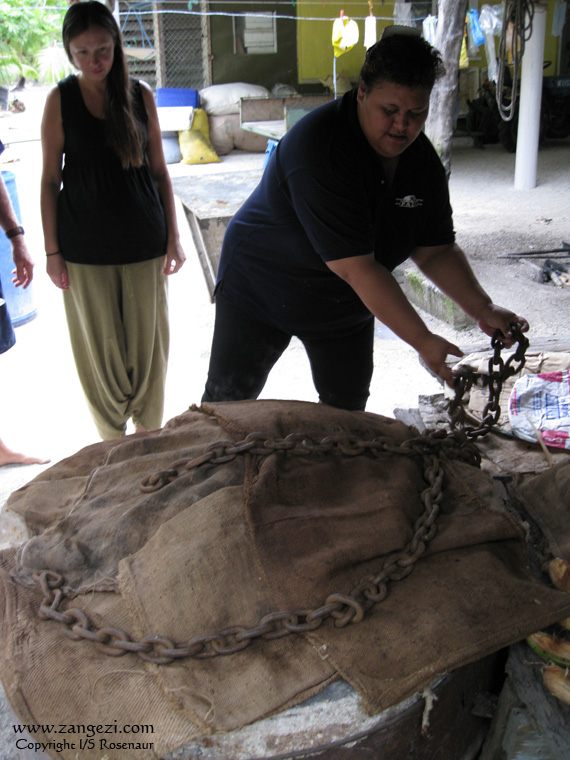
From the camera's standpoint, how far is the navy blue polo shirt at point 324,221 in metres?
1.89

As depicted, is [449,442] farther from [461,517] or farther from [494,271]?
[494,271]

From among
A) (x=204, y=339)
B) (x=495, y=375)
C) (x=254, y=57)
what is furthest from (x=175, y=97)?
(x=495, y=375)

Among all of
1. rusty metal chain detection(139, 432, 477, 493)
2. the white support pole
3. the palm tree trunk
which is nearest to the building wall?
the white support pole

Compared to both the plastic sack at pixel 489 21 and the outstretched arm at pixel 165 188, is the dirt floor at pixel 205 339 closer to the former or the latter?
the outstretched arm at pixel 165 188

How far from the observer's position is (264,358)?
101 inches

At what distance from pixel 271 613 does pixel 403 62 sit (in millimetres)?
1388

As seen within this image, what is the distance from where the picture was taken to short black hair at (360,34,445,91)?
68.4 inches

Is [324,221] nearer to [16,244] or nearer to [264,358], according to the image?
[264,358]

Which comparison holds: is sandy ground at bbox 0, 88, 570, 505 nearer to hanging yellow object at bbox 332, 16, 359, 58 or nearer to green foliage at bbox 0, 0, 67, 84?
hanging yellow object at bbox 332, 16, 359, 58

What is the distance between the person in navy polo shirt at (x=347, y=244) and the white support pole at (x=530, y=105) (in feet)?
24.0

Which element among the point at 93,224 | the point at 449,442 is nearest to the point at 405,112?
the point at 449,442

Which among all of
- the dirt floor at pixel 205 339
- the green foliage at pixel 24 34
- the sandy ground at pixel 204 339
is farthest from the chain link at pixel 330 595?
the green foliage at pixel 24 34

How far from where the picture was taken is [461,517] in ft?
5.25

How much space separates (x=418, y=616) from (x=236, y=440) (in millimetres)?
658
